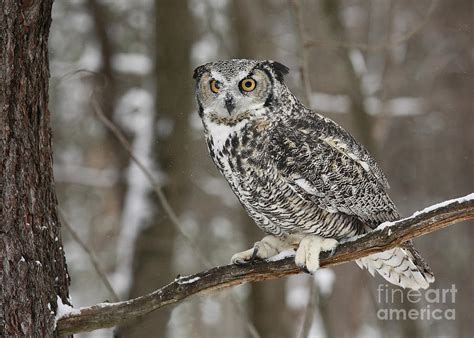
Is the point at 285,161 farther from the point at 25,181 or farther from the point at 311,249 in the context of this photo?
the point at 25,181

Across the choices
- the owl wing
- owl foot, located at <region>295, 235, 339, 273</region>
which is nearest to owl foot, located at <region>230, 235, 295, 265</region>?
owl foot, located at <region>295, 235, 339, 273</region>

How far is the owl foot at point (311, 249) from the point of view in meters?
2.85

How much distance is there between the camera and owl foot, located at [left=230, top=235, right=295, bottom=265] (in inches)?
121

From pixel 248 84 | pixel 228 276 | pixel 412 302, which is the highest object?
pixel 412 302

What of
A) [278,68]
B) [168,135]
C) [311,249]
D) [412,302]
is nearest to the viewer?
[311,249]

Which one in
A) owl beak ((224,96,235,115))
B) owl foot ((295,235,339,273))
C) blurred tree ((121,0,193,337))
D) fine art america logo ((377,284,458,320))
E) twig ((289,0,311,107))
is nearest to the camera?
owl foot ((295,235,339,273))

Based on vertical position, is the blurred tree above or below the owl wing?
above

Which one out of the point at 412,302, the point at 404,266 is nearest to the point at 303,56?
the point at 404,266

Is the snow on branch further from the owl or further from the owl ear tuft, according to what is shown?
the owl ear tuft

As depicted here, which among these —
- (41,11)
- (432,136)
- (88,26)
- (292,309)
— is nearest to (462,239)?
(432,136)

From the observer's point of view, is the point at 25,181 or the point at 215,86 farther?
the point at 215,86

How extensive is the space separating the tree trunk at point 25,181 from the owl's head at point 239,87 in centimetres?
84

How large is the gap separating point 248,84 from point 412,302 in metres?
3.76

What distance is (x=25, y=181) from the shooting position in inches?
99.0
